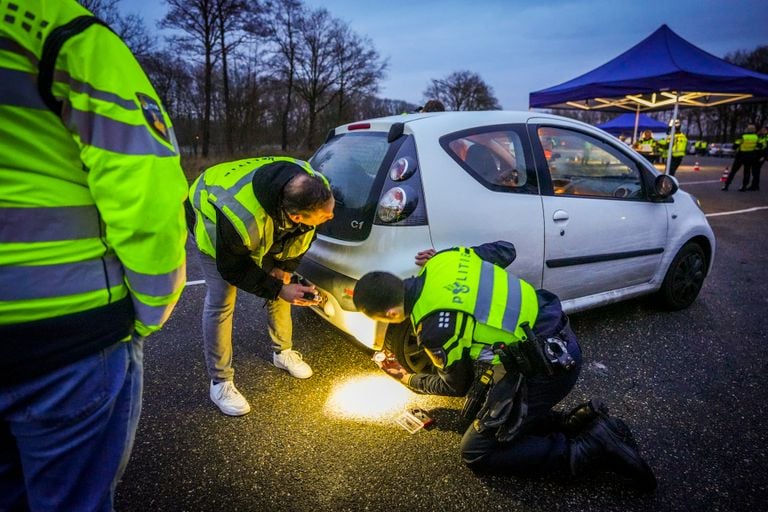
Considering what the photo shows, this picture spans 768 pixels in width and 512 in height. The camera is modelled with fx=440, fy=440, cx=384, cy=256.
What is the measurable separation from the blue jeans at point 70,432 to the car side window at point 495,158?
193cm

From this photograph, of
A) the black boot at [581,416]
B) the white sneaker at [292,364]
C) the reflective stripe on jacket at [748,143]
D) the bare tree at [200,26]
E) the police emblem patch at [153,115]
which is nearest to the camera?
the police emblem patch at [153,115]

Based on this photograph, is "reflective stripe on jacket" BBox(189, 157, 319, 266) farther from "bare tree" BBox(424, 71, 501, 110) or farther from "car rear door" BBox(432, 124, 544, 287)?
"bare tree" BBox(424, 71, 501, 110)

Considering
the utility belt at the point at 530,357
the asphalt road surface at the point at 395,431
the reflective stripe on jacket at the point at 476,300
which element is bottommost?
the asphalt road surface at the point at 395,431

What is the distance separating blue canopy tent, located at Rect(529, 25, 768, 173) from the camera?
7.84 m

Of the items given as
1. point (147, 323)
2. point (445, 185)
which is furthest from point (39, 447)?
point (445, 185)

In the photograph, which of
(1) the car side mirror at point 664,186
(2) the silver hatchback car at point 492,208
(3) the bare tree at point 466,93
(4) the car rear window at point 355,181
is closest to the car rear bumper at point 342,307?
(2) the silver hatchback car at point 492,208

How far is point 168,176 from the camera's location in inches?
36.7

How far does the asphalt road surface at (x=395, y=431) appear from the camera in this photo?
6.10 feet

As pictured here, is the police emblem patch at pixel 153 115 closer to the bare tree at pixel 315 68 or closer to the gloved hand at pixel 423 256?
the gloved hand at pixel 423 256

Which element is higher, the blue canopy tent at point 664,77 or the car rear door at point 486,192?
the blue canopy tent at point 664,77

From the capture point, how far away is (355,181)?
2525 millimetres

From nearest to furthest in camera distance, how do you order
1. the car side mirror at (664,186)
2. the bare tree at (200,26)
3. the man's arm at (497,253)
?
the man's arm at (497,253)
the car side mirror at (664,186)
the bare tree at (200,26)

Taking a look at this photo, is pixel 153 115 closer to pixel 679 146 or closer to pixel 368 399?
pixel 368 399

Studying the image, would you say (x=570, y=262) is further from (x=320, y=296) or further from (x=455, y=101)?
(x=455, y=101)
